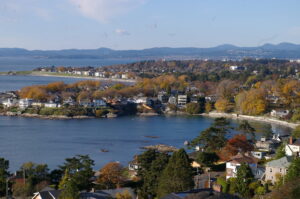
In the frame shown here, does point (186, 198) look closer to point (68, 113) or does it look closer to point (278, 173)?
point (278, 173)

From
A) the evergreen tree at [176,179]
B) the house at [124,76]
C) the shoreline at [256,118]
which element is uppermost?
the evergreen tree at [176,179]

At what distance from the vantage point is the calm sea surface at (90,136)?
8.91 m

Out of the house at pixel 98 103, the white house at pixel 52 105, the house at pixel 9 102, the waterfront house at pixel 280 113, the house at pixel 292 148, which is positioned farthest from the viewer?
the house at pixel 9 102

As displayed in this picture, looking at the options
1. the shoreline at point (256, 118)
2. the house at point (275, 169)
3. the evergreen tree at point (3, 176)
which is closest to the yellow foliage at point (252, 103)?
the shoreline at point (256, 118)

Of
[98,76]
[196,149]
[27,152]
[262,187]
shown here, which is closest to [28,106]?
[27,152]

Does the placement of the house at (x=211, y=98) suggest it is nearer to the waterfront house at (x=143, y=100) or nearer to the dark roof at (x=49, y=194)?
the waterfront house at (x=143, y=100)

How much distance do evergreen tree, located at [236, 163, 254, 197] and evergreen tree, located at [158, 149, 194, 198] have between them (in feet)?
1.64

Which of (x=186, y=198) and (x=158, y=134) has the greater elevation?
(x=186, y=198)

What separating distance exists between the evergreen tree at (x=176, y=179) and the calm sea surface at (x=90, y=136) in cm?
325

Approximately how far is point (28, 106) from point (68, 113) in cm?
198

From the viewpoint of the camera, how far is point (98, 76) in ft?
112

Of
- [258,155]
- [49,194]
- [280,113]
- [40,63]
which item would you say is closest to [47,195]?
[49,194]

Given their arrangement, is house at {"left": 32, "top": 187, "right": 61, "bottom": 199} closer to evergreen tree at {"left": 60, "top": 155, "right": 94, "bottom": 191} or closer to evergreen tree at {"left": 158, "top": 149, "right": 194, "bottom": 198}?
evergreen tree at {"left": 60, "top": 155, "right": 94, "bottom": 191}

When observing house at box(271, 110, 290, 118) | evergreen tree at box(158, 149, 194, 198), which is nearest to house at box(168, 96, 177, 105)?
house at box(271, 110, 290, 118)
